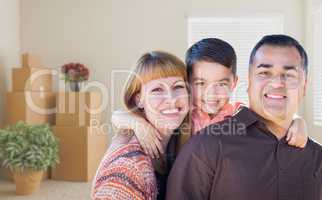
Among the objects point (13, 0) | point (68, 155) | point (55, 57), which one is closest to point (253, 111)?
point (68, 155)

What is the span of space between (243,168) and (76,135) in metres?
3.47

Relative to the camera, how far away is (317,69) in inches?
165

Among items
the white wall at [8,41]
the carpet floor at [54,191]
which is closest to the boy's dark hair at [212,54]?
the carpet floor at [54,191]

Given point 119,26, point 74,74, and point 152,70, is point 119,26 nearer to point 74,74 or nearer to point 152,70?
point 74,74

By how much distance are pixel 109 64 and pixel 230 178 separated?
13.4ft

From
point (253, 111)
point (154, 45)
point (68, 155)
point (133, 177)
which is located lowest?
point (68, 155)

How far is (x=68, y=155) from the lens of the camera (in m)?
4.05

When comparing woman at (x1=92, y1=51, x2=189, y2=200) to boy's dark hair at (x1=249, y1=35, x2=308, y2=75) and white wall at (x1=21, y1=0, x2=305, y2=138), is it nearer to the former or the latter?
boy's dark hair at (x1=249, y1=35, x2=308, y2=75)

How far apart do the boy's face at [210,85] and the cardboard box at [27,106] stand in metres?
3.38

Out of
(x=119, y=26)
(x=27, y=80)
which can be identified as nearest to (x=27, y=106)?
(x=27, y=80)

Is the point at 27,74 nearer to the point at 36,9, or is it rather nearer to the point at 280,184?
the point at 36,9

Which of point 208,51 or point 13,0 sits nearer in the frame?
point 208,51

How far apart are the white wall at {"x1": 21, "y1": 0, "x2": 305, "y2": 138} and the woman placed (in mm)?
3690

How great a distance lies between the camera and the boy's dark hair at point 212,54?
1.04 meters
